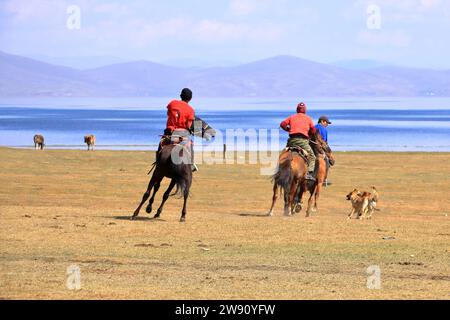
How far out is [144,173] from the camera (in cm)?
3909

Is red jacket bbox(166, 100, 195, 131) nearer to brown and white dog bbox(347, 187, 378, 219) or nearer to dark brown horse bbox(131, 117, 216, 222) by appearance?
dark brown horse bbox(131, 117, 216, 222)

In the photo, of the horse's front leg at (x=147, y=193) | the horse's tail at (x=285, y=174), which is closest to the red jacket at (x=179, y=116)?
the horse's front leg at (x=147, y=193)

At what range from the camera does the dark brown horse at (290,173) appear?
22.1 meters

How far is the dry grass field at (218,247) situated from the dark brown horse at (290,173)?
0.59m

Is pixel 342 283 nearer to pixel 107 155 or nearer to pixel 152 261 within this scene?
pixel 152 261

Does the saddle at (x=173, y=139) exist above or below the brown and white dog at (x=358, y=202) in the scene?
above

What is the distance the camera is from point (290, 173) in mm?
22109

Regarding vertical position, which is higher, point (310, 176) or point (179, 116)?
point (179, 116)

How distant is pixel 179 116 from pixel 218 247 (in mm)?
3636

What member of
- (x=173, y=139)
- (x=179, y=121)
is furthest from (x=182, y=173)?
(x=179, y=121)

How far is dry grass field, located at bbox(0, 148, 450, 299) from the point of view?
12719 millimetres

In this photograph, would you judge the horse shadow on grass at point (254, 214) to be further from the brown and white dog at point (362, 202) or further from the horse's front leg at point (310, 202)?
the brown and white dog at point (362, 202)

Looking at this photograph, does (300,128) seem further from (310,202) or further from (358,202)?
(358,202)
